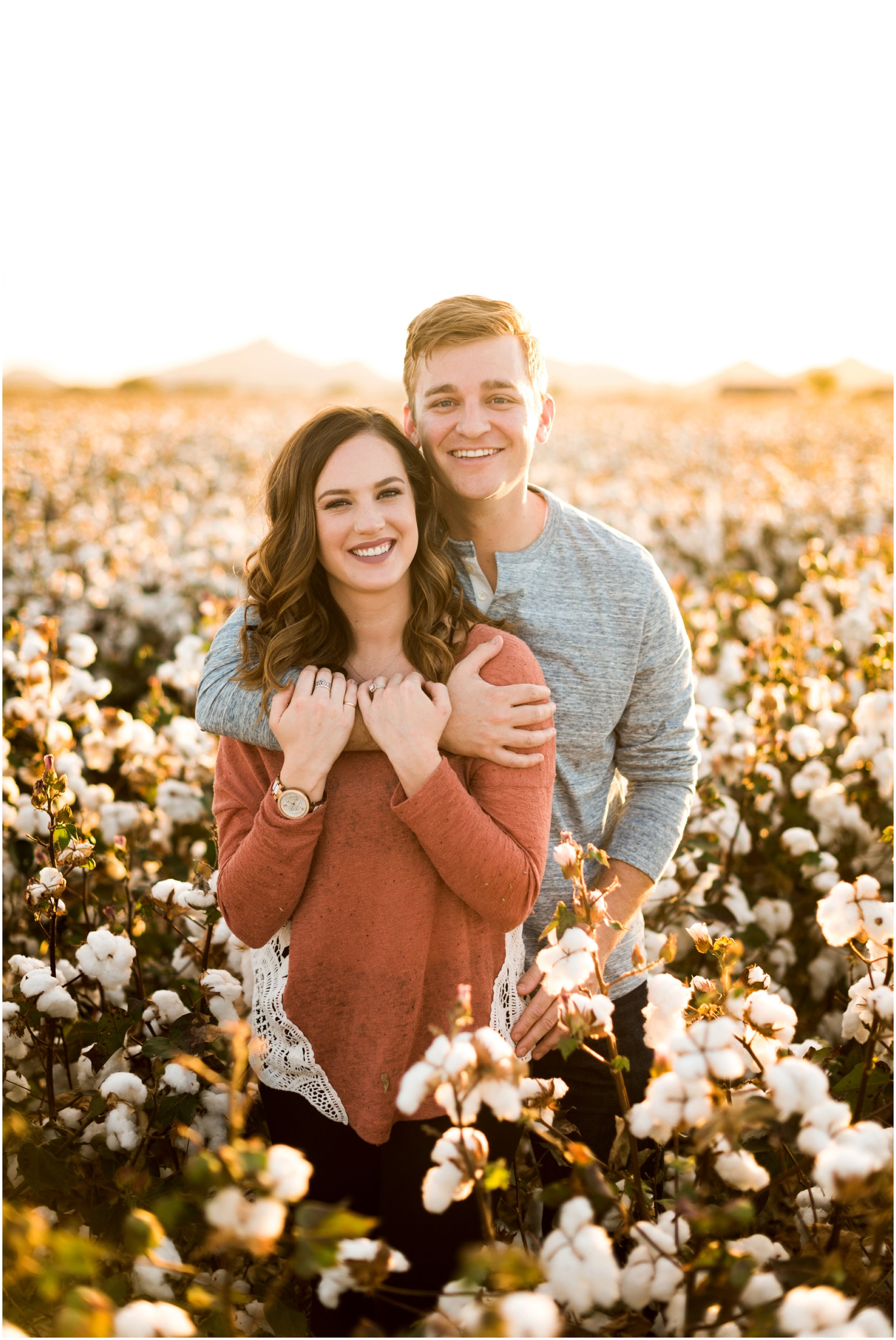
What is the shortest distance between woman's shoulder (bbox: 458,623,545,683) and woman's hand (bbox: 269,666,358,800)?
0.91ft

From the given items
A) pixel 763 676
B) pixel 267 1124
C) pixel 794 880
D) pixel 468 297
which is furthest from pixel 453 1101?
pixel 763 676

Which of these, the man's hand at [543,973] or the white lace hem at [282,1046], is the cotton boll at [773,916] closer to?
the man's hand at [543,973]

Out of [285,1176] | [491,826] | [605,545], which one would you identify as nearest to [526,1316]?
[285,1176]

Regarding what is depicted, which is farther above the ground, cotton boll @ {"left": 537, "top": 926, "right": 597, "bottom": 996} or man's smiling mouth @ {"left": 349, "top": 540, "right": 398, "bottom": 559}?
man's smiling mouth @ {"left": 349, "top": 540, "right": 398, "bottom": 559}

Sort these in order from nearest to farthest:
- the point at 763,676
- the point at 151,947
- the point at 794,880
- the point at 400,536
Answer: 1. the point at 400,536
2. the point at 151,947
3. the point at 794,880
4. the point at 763,676

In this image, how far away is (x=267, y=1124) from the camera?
1.91 meters

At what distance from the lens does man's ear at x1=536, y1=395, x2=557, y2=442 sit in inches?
88.7

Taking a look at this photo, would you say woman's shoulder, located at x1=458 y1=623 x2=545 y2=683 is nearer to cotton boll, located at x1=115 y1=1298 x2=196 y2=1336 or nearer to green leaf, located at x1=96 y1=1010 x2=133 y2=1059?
green leaf, located at x1=96 y1=1010 x2=133 y2=1059

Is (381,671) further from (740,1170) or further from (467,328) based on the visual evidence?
(740,1170)

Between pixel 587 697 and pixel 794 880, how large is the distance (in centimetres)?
150

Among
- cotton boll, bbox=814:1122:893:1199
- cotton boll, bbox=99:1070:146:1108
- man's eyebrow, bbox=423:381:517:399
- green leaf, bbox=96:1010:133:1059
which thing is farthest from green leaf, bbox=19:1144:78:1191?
man's eyebrow, bbox=423:381:517:399

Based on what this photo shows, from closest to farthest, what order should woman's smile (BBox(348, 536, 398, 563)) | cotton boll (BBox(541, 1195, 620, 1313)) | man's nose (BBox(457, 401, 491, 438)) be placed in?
cotton boll (BBox(541, 1195, 620, 1313))
woman's smile (BBox(348, 536, 398, 563))
man's nose (BBox(457, 401, 491, 438))

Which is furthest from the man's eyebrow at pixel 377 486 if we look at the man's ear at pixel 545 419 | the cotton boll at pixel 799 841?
the cotton boll at pixel 799 841

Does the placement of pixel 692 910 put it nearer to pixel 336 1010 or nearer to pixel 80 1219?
pixel 336 1010
